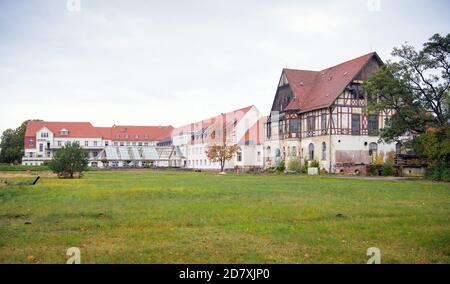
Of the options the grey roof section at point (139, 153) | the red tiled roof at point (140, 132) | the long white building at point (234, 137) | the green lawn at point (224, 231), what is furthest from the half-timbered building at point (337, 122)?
the red tiled roof at point (140, 132)

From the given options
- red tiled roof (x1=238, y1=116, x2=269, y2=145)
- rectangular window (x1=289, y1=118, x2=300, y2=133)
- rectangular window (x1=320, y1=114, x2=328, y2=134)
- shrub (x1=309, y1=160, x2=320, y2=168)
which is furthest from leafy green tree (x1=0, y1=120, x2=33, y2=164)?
rectangular window (x1=320, y1=114, x2=328, y2=134)

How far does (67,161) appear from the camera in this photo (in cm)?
3856

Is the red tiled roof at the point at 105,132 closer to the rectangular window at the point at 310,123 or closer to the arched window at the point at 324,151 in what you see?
the rectangular window at the point at 310,123

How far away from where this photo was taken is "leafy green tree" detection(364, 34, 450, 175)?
3400cm

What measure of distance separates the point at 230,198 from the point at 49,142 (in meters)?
95.7

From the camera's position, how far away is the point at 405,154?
4744 cm

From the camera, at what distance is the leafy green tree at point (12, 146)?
101188 mm

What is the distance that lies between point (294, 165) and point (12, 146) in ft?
246

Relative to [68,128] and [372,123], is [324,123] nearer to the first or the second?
[372,123]

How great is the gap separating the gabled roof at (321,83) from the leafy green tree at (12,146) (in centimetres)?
6942

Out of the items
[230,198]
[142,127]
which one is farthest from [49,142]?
[230,198]
